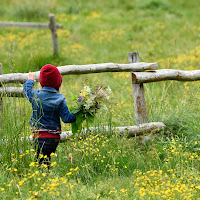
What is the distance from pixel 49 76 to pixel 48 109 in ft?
1.29

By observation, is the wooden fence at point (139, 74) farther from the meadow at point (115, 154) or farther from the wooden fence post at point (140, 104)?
the meadow at point (115, 154)

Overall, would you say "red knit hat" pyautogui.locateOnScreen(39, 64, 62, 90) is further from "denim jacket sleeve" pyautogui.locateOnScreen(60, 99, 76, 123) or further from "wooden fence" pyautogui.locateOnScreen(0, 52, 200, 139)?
"wooden fence" pyautogui.locateOnScreen(0, 52, 200, 139)

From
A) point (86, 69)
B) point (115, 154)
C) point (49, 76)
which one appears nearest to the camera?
point (49, 76)

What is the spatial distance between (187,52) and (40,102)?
6.82 metres

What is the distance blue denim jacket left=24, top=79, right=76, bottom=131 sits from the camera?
3869 millimetres

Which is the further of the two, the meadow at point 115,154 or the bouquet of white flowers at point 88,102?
the bouquet of white flowers at point 88,102

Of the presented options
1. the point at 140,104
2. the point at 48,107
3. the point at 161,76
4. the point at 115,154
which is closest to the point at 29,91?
the point at 48,107

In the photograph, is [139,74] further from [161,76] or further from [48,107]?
[48,107]

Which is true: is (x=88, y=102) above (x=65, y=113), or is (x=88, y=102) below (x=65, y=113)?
above

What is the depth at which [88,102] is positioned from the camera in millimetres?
3869

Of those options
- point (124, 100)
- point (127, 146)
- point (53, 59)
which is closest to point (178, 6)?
point (53, 59)

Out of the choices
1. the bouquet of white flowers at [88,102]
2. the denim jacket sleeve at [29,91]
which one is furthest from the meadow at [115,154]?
the bouquet of white flowers at [88,102]

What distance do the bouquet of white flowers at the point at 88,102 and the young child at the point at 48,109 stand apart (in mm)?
89

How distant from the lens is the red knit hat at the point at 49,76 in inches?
152
